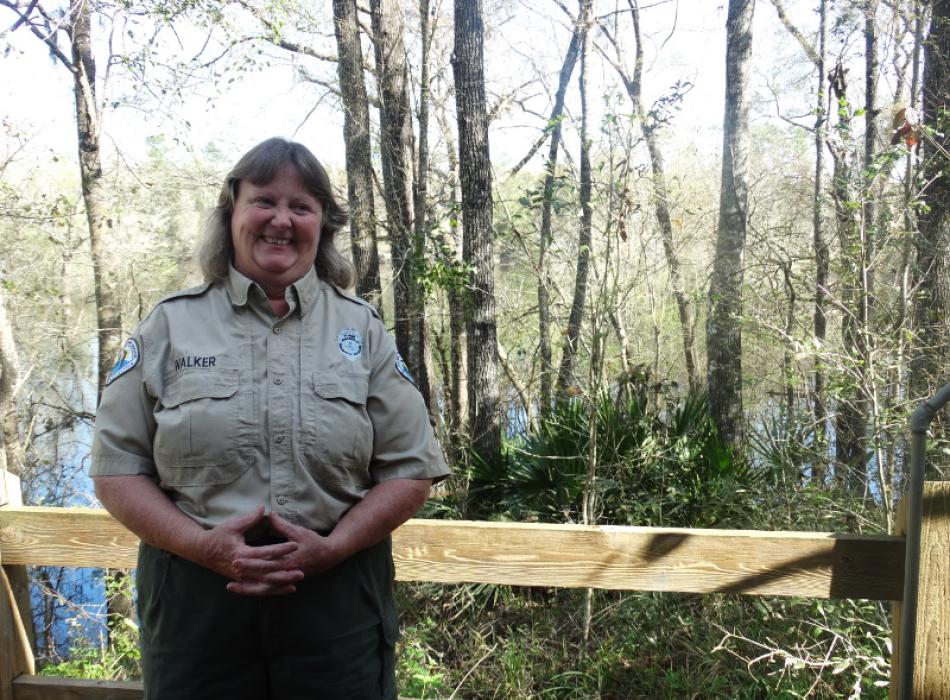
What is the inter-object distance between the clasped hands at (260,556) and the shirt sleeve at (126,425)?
0.80 ft

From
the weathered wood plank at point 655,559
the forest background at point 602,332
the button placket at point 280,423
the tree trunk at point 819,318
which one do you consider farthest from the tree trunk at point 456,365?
the button placket at point 280,423

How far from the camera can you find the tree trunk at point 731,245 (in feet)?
28.9

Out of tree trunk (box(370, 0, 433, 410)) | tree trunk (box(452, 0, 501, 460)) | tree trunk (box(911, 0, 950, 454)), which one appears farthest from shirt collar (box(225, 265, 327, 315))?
tree trunk (box(370, 0, 433, 410))

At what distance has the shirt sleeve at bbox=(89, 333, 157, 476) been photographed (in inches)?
64.9

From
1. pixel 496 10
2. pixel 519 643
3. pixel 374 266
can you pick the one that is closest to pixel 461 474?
pixel 519 643

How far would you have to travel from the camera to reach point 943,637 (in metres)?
1.98

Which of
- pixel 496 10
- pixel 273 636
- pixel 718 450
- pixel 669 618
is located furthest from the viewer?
pixel 496 10

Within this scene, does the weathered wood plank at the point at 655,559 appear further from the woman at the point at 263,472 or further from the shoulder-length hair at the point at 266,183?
the shoulder-length hair at the point at 266,183

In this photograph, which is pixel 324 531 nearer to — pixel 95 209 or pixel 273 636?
pixel 273 636

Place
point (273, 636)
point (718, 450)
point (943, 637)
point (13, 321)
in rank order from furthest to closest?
point (13, 321)
point (718, 450)
point (943, 637)
point (273, 636)

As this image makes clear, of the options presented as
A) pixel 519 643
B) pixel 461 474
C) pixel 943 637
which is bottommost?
pixel 519 643

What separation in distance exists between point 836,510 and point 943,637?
2767 mm

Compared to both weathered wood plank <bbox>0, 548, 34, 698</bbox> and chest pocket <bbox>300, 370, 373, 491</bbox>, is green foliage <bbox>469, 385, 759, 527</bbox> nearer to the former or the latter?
weathered wood plank <bbox>0, 548, 34, 698</bbox>

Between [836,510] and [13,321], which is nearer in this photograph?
[836,510]
